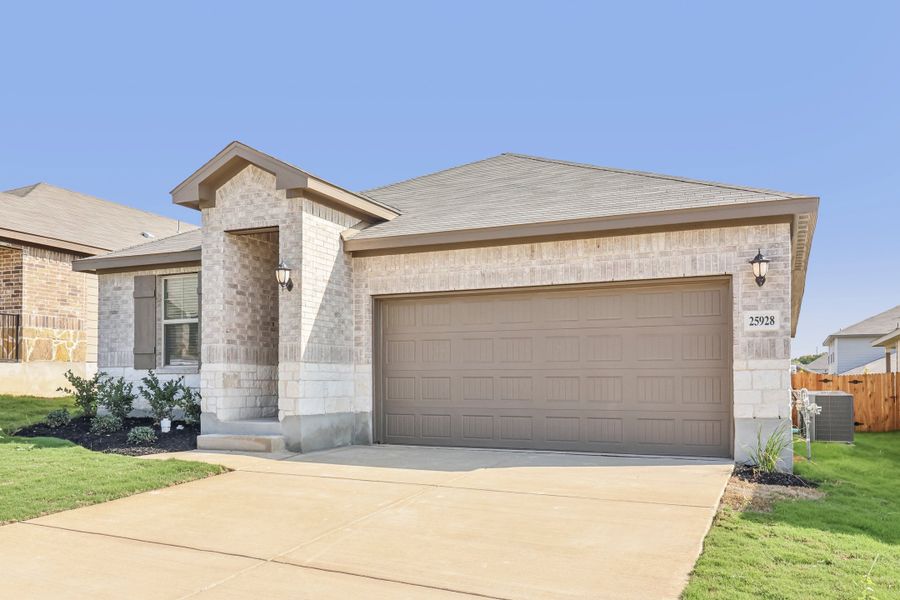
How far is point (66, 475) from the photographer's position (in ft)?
24.9

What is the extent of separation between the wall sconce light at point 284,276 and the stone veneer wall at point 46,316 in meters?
10.3

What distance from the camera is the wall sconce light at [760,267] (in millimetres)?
8539

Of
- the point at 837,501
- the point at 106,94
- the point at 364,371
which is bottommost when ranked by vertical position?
the point at 837,501

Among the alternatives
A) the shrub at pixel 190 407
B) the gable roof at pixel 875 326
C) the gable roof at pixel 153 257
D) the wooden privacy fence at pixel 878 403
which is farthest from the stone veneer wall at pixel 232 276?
the gable roof at pixel 875 326

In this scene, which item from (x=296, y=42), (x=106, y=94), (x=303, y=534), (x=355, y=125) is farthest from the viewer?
(x=106, y=94)

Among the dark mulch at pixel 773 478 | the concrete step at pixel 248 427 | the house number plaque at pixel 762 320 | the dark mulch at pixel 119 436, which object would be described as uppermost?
the house number plaque at pixel 762 320

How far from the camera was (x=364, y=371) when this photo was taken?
432 inches

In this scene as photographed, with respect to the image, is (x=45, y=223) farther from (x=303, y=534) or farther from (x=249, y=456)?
(x=303, y=534)

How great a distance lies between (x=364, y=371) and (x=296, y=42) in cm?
1487

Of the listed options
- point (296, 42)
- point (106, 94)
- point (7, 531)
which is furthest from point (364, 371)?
point (106, 94)

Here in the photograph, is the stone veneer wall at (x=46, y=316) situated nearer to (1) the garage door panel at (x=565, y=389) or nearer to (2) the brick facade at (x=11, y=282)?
(2) the brick facade at (x=11, y=282)

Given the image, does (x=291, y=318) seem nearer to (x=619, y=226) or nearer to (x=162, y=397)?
(x=162, y=397)

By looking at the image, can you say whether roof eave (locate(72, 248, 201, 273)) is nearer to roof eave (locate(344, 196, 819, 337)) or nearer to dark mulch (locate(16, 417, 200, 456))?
dark mulch (locate(16, 417, 200, 456))

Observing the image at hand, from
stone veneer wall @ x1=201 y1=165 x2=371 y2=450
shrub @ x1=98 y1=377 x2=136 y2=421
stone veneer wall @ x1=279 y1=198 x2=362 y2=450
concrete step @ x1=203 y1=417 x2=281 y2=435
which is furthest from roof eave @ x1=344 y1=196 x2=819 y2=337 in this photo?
shrub @ x1=98 y1=377 x2=136 y2=421
